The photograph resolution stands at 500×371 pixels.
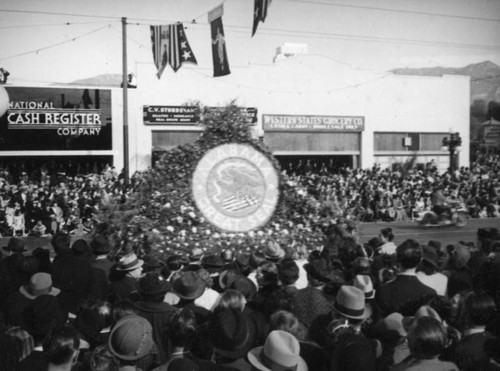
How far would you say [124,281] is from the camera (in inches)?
226

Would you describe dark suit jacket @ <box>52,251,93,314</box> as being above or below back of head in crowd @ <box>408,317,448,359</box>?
below

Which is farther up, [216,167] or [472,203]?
[216,167]

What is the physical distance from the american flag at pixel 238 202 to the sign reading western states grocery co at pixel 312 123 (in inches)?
906

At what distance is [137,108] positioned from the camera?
30.0 meters

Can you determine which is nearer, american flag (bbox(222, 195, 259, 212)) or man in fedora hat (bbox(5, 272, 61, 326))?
man in fedora hat (bbox(5, 272, 61, 326))

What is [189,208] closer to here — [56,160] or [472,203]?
[472,203]

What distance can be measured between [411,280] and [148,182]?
569cm

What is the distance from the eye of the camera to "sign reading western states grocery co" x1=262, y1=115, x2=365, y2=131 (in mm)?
32625

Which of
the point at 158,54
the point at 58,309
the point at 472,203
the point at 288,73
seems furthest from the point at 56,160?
the point at 58,309

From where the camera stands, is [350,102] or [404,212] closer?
[404,212]

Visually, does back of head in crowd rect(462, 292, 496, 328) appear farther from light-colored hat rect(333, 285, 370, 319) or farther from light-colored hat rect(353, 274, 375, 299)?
light-colored hat rect(353, 274, 375, 299)

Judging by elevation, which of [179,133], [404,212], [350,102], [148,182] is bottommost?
[404,212]

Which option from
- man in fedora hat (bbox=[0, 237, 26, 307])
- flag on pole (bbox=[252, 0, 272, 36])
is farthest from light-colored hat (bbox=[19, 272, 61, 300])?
flag on pole (bbox=[252, 0, 272, 36])

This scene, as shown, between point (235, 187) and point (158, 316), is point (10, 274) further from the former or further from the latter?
point (235, 187)
